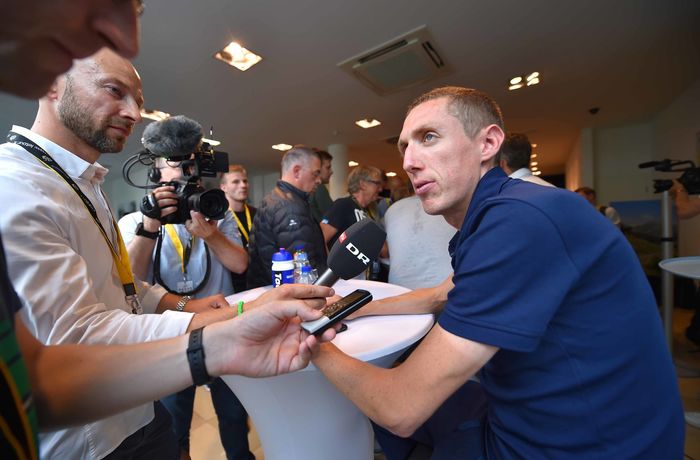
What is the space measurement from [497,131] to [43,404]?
1305 mm

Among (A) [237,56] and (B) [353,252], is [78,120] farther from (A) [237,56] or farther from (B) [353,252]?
(A) [237,56]

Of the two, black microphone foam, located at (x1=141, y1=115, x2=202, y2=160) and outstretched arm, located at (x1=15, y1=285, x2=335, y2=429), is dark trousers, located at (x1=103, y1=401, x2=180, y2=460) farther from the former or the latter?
black microphone foam, located at (x1=141, y1=115, x2=202, y2=160)

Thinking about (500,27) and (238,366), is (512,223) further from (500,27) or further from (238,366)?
(500,27)

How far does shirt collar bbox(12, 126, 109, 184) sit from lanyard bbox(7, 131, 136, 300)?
0.07 feet

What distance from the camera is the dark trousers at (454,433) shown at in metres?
0.86

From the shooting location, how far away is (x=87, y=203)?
84 centimetres

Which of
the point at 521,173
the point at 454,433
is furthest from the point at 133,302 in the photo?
the point at 521,173

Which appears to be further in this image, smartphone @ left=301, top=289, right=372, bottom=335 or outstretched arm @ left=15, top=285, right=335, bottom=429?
smartphone @ left=301, top=289, right=372, bottom=335

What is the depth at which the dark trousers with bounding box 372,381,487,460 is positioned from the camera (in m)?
0.86

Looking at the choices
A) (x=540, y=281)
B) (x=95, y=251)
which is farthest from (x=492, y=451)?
(x=95, y=251)

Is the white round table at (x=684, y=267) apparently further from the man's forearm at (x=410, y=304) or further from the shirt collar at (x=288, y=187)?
the shirt collar at (x=288, y=187)

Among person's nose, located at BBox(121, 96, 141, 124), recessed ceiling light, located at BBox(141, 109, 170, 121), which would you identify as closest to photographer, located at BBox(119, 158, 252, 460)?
person's nose, located at BBox(121, 96, 141, 124)

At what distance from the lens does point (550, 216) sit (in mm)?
649

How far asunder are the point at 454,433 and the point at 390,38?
122 inches
